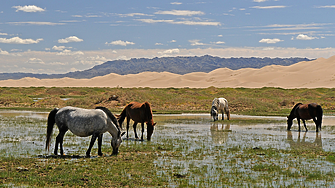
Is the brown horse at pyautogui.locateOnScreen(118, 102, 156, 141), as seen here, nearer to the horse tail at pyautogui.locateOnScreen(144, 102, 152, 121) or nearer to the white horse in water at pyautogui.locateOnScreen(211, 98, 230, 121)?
the horse tail at pyautogui.locateOnScreen(144, 102, 152, 121)

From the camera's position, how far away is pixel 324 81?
409 ft

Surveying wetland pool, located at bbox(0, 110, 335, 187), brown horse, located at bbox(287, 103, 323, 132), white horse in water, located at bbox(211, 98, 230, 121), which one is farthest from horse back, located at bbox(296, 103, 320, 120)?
white horse in water, located at bbox(211, 98, 230, 121)

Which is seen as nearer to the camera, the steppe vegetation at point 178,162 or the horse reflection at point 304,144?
the steppe vegetation at point 178,162

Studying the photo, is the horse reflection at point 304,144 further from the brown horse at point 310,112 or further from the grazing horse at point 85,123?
the grazing horse at point 85,123

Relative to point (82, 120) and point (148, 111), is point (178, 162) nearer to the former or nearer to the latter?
point (82, 120)

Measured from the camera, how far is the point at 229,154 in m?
15.2

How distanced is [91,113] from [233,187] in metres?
6.88

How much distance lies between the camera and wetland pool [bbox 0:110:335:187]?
11.0 metres

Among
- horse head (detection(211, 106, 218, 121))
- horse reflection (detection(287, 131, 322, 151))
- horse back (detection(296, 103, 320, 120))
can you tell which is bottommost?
horse reflection (detection(287, 131, 322, 151))

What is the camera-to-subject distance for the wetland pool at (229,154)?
11.0 meters

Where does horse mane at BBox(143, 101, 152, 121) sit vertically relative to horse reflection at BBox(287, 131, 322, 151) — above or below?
above

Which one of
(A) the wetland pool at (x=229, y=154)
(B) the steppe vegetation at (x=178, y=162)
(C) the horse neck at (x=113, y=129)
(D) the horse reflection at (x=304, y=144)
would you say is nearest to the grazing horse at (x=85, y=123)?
(C) the horse neck at (x=113, y=129)

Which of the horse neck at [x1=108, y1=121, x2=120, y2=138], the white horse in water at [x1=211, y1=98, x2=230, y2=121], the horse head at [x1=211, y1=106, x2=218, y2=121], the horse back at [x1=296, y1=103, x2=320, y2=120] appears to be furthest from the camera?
the white horse in water at [x1=211, y1=98, x2=230, y2=121]

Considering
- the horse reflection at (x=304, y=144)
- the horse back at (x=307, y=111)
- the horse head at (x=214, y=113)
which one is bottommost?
the horse reflection at (x=304, y=144)
